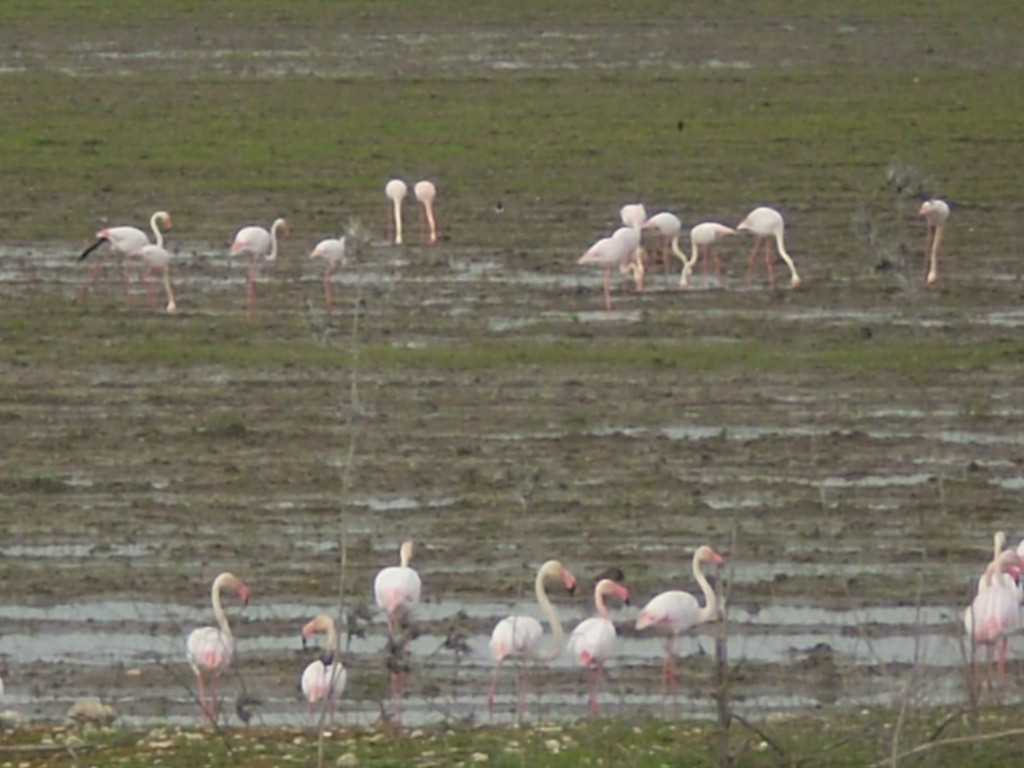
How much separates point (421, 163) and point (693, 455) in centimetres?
965

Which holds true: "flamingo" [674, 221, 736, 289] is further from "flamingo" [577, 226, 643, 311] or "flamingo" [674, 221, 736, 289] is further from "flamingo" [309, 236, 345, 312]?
"flamingo" [309, 236, 345, 312]

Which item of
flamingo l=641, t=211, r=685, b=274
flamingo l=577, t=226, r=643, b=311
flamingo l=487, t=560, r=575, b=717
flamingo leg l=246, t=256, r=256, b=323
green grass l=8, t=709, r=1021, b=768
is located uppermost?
flamingo l=641, t=211, r=685, b=274

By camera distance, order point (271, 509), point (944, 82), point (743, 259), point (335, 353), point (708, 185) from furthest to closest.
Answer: point (944, 82), point (708, 185), point (743, 259), point (335, 353), point (271, 509)

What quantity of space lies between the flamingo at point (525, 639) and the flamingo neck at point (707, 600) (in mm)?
547

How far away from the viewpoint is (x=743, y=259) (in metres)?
18.3

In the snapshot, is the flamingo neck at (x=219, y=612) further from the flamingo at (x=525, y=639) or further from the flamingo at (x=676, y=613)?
the flamingo at (x=676, y=613)

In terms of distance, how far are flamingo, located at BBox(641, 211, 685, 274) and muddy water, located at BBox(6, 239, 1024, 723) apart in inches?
46.9

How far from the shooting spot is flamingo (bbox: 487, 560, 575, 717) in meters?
9.25

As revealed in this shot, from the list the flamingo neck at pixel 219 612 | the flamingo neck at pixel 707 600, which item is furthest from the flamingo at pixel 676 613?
the flamingo neck at pixel 219 612

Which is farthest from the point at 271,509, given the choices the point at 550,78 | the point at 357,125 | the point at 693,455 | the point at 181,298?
the point at 550,78

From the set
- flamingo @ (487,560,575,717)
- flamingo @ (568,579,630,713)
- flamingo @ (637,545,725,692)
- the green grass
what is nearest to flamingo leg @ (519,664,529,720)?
flamingo @ (487,560,575,717)

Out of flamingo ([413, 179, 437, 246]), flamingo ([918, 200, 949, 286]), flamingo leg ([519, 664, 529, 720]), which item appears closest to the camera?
flamingo leg ([519, 664, 529, 720])

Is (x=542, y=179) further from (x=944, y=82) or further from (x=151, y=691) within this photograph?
(x=151, y=691)

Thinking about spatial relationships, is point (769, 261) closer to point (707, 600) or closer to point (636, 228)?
point (636, 228)
